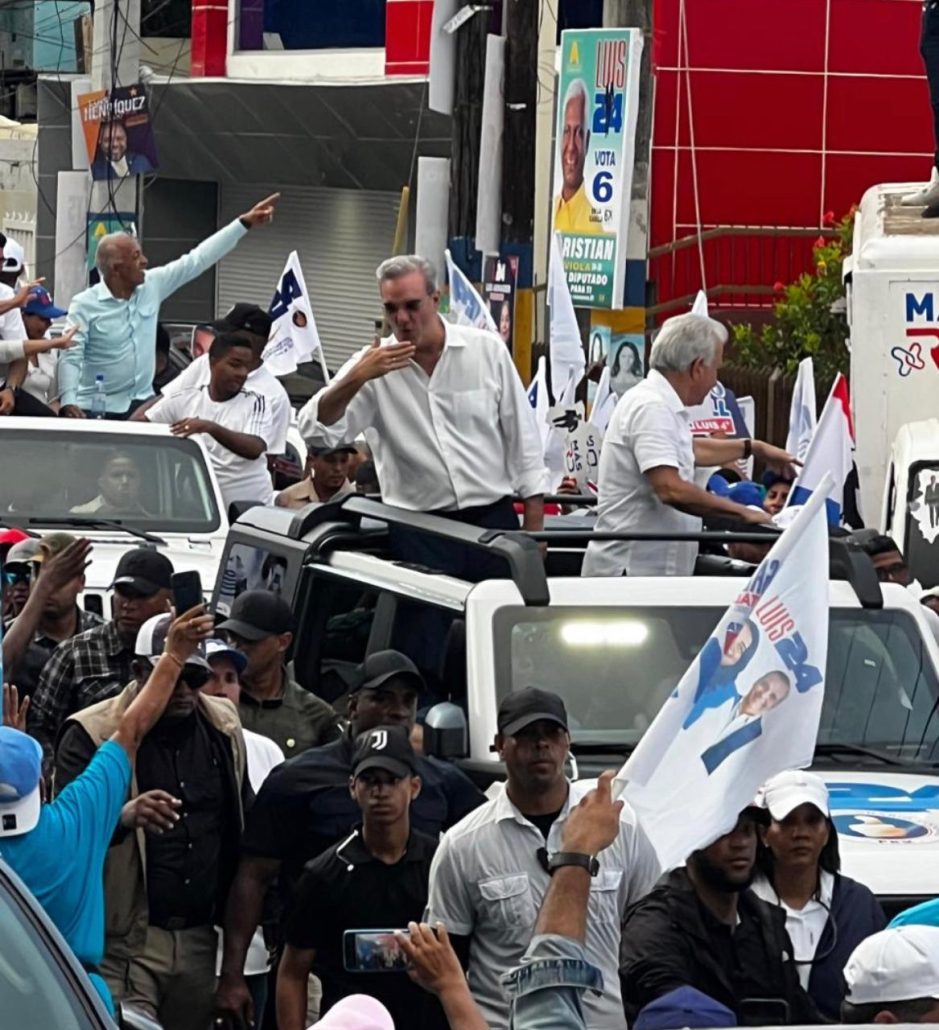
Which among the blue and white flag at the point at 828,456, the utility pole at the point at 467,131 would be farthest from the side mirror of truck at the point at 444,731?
the utility pole at the point at 467,131

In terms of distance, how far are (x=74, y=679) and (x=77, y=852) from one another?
2.33 metres

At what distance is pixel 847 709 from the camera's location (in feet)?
25.6

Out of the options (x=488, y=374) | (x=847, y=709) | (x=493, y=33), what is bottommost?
(x=847, y=709)

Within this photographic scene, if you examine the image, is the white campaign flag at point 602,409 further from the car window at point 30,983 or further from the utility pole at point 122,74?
the car window at point 30,983

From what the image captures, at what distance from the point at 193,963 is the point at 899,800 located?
6.42ft

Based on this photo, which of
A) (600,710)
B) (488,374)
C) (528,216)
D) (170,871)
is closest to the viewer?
(170,871)

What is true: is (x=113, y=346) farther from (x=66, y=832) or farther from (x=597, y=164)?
(x=66, y=832)

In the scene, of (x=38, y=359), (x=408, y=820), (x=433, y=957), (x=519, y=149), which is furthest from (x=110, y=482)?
(x=433, y=957)

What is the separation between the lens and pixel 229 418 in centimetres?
1274

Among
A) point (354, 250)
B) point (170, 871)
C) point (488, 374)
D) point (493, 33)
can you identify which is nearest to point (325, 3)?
point (354, 250)

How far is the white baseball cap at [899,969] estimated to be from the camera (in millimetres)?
4738

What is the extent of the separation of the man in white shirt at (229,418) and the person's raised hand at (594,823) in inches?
294

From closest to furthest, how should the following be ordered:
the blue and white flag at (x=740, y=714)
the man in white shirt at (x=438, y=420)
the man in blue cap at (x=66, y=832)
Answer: the man in blue cap at (x=66, y=832) < the blue and white flag at (x=740, y=714) < the man in white shirt at (x=438, y=420)

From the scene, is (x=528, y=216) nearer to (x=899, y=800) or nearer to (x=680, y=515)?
(x=680, y=515)
